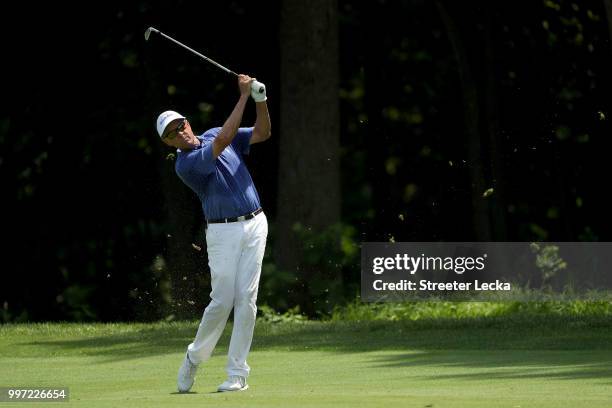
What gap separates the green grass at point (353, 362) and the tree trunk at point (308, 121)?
1484mm

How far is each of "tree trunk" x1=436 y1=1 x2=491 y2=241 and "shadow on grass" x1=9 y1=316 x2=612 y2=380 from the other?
159 inches

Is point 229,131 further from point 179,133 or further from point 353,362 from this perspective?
point 353,362

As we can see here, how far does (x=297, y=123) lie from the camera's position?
57.9 feet

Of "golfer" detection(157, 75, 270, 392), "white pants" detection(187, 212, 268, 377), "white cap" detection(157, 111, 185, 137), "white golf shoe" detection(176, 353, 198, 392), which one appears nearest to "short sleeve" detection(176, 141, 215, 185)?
"golfer" detection(157, 75, 270, 392)

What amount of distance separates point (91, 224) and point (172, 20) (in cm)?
420

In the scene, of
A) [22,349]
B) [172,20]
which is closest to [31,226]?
[172,20]

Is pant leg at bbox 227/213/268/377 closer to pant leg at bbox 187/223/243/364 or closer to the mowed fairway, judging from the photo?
pant leg at bbox 187/223/243/364

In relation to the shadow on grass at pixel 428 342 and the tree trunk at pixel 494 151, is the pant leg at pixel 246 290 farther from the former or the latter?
the tree trunk at pixel 494 151

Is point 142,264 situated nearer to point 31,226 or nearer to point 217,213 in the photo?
point 31,226

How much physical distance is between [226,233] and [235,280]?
1.01ft

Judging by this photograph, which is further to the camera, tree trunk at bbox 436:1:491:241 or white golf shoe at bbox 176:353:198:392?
tree trunk at bbox 436:1:491:241

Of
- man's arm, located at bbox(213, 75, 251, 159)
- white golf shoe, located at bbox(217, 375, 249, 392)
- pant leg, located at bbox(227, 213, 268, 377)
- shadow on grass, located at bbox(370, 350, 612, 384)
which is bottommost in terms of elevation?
white golf shoe, located at bbox(217, 375, 249, 392)

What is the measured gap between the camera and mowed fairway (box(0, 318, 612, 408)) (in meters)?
8.90

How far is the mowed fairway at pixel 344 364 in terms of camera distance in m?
8.90
